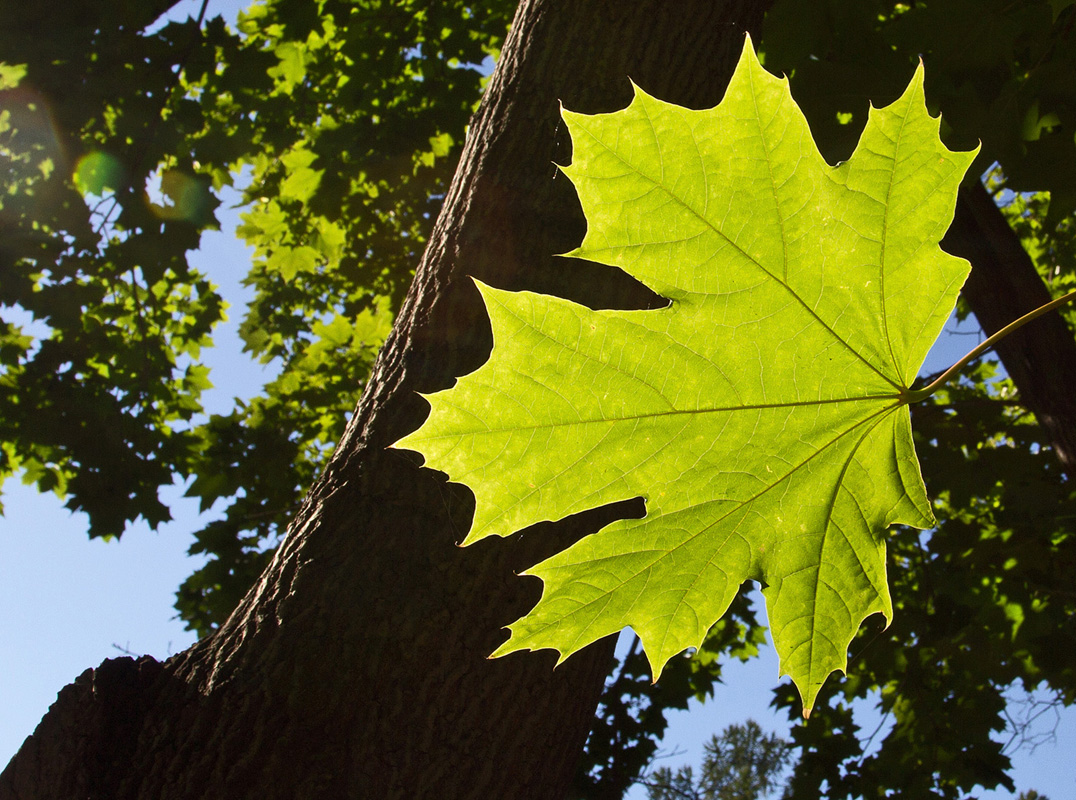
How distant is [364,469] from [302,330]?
4.66 m

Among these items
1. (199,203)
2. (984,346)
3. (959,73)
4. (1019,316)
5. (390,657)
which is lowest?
(390,657)

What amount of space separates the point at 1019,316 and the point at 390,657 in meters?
2.61

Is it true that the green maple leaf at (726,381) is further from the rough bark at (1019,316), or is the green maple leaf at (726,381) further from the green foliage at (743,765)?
the green foliage at (743,765)

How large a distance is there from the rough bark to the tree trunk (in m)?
1.74

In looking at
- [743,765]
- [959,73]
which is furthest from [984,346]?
[743,765]

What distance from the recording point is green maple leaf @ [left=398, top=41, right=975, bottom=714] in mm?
956

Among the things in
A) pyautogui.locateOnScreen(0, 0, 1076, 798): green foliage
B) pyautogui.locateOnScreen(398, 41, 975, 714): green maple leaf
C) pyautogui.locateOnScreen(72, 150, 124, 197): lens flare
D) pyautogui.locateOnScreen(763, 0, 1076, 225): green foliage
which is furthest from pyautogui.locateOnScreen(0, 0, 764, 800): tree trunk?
pyautogui.locateOnScreen(72, 150, 124, 197): lens flare

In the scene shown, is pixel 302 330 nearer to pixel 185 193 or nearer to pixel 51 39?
pixel 185 193

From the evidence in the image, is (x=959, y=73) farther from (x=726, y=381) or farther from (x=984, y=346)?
(x=726, y=381)

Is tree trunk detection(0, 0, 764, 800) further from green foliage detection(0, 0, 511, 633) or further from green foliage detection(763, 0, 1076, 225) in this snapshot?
green foliage detection(0, 0, 511, 633)

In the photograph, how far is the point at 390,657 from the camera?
136 centimetres

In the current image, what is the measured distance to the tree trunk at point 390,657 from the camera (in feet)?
4.22

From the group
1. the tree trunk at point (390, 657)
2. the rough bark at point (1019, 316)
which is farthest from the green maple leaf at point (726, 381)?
the rough bark at point (1019, 316)

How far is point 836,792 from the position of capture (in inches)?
168
